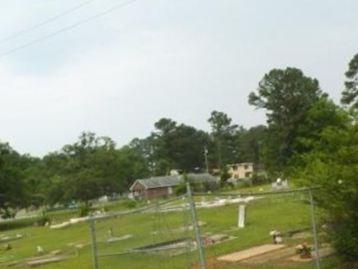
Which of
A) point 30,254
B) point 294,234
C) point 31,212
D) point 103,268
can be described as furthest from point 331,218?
point 31,212

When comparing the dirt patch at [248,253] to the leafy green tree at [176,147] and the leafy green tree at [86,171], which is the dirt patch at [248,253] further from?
the leafy green tree at [176,147]

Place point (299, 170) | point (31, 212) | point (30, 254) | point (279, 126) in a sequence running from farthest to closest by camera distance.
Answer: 1. point (31, 212)
2. point (279, 126)
3. point (30, 254)
4. point (299, 170)

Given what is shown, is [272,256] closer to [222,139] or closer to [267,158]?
[267,158]

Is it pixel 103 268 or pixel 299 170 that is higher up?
pixel 299 170

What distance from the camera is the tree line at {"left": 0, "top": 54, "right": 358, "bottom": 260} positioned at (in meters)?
12.7

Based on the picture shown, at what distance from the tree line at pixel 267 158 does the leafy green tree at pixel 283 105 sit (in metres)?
0.11

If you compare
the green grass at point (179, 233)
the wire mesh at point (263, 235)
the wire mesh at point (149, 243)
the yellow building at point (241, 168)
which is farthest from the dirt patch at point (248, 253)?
the yellow building at point (241, 168)

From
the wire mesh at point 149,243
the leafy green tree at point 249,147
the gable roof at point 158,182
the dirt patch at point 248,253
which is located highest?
the leafy green tree at point 249,147

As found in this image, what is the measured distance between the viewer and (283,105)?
79062mm

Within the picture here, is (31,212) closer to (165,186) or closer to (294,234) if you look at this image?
(165,186)

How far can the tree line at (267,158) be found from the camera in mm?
12680

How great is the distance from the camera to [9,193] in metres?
78.4

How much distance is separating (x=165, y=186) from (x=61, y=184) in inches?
1047

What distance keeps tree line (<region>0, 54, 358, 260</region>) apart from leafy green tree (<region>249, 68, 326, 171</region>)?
0.37ft
